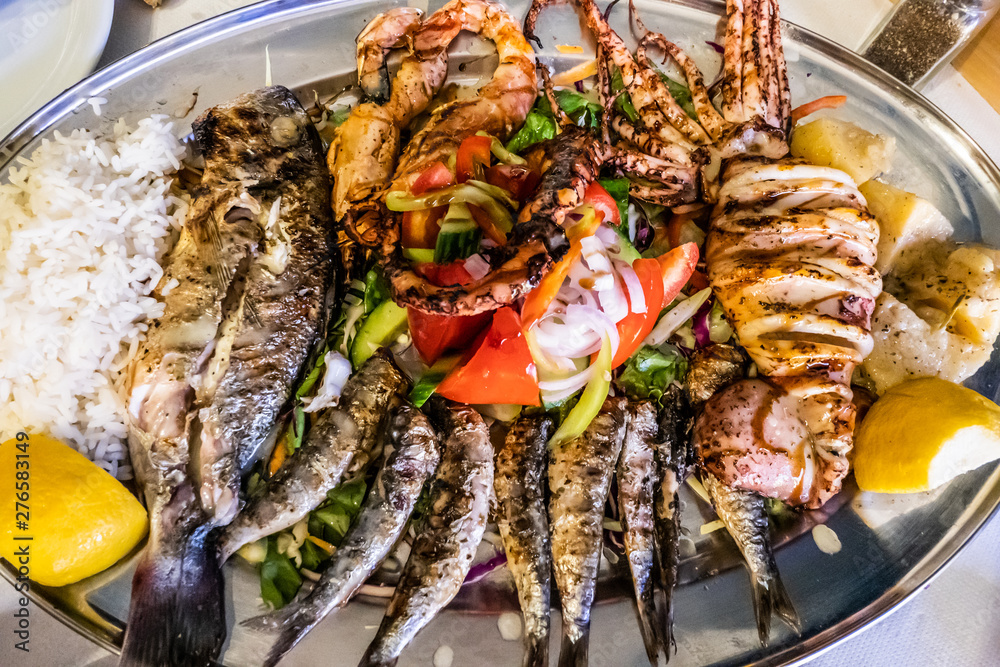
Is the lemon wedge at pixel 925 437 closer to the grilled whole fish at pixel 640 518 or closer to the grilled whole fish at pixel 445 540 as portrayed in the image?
the grilled whole fish at pixel 640 518

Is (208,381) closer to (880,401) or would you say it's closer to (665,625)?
(665,625)

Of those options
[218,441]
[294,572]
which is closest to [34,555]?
[218,441]

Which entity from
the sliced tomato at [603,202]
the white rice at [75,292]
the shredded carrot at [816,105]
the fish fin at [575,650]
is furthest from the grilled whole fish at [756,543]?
the white rice at [75,292]

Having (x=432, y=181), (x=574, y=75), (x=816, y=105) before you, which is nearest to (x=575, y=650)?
(x=432, y=181)

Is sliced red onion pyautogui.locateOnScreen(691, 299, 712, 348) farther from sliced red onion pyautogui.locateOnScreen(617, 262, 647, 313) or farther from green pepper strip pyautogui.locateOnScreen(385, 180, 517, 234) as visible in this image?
green pepper strip pyautogui.locateOnScreen(385, 180, 517, 234)

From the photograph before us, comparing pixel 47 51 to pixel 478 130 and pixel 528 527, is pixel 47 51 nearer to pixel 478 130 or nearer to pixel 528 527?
pixel 478 130

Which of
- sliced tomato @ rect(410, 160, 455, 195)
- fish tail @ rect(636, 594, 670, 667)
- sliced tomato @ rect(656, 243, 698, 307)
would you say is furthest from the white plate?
fish tail @ rect(636, 594, 670, 667)

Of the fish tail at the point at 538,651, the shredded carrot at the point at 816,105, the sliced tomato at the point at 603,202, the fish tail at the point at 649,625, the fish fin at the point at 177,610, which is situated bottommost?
the fish fin at the point at 177,610
